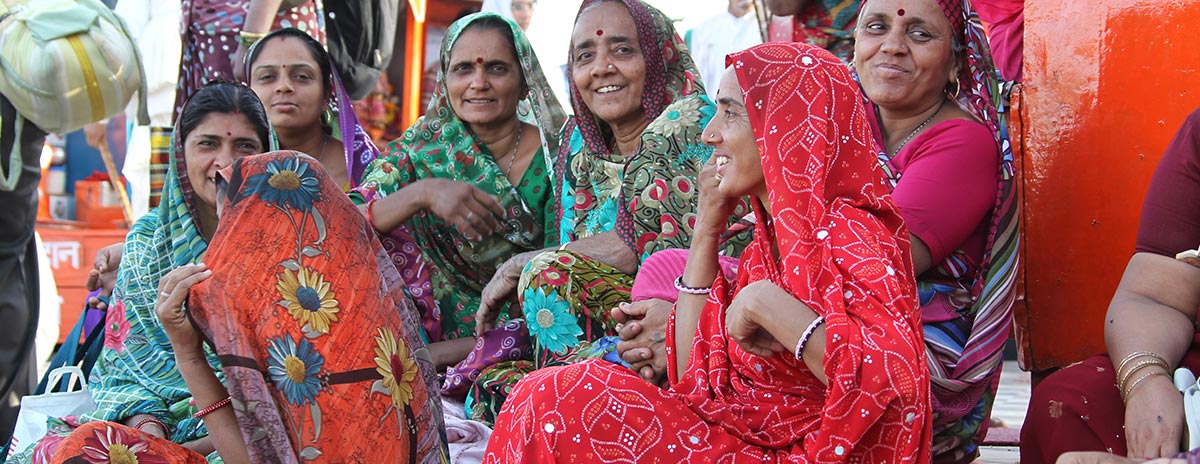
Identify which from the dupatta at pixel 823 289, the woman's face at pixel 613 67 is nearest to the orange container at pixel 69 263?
the woman's face at pixel 613 67

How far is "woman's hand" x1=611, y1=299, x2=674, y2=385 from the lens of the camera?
296 cm

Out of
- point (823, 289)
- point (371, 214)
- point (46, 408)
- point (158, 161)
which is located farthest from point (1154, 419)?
point (158, 161)

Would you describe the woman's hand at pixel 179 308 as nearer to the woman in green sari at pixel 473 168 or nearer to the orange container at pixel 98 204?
the woman in green sari at pixel 473 168

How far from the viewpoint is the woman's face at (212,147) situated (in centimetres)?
353

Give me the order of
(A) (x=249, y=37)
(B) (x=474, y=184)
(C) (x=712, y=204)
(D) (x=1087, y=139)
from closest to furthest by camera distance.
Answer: (C) (x=712, y=204)
(D) (x=1087, y=139)
(B) (x=474, y=184)
(A) (x=249, y=37)

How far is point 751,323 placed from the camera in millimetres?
2229

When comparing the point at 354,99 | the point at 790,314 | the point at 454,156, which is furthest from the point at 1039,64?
the point at 354,99

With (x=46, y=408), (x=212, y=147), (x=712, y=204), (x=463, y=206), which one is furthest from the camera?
(x=463, y=206)

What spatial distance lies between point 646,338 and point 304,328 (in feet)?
2.67

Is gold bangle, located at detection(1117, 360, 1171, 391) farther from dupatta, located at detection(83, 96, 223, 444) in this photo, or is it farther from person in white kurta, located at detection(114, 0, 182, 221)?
person in white kurta, located at detection(114, 0, 182, 221)

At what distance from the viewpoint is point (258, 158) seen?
9.40 ft

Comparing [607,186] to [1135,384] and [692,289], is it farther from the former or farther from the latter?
[1135,384]

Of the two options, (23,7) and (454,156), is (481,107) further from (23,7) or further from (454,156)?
(23,7)

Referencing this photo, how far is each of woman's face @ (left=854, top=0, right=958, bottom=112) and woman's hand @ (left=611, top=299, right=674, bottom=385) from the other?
2.47 ft
